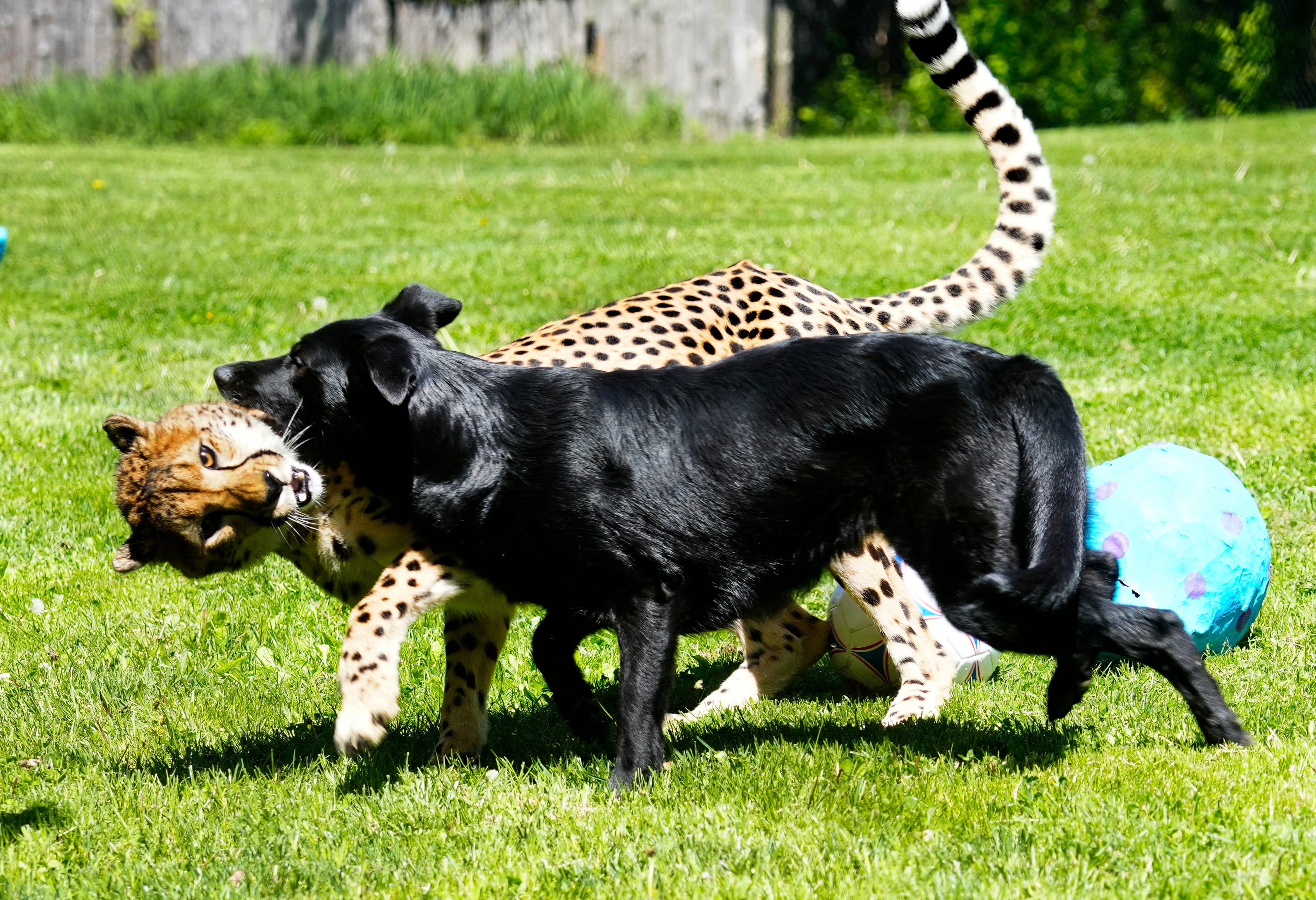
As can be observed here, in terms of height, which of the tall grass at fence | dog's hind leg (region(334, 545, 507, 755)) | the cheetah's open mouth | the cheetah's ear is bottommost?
dog's hind leg (region(334, 545, 507, 755))

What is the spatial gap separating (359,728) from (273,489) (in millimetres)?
742

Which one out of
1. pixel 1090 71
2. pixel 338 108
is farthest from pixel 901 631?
pixel 1090 71

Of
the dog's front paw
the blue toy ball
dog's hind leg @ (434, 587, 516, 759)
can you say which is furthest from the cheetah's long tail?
the dog's front paw

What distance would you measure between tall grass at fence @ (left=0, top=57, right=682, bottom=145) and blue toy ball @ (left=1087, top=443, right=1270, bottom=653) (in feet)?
44.9

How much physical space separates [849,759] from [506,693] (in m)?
1.42

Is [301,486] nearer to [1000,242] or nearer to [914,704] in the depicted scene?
[914,704]

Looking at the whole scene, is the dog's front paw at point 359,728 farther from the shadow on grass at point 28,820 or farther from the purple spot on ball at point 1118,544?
the purple spot on ball at point 1118,544

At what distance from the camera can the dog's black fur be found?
3914 millimetres

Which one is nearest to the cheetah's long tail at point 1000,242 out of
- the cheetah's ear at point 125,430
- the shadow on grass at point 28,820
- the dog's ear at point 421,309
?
the dog's ear at point 421,309

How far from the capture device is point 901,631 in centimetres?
475

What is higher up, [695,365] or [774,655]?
[695,365]

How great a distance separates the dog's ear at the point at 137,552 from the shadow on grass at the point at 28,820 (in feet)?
2.23

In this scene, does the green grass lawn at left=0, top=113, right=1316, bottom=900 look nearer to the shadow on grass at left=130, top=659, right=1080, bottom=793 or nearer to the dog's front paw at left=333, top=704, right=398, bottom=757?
the shadow on grass at left=130, top=659, right=1080, bottom=793

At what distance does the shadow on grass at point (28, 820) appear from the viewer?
12.4 feet
